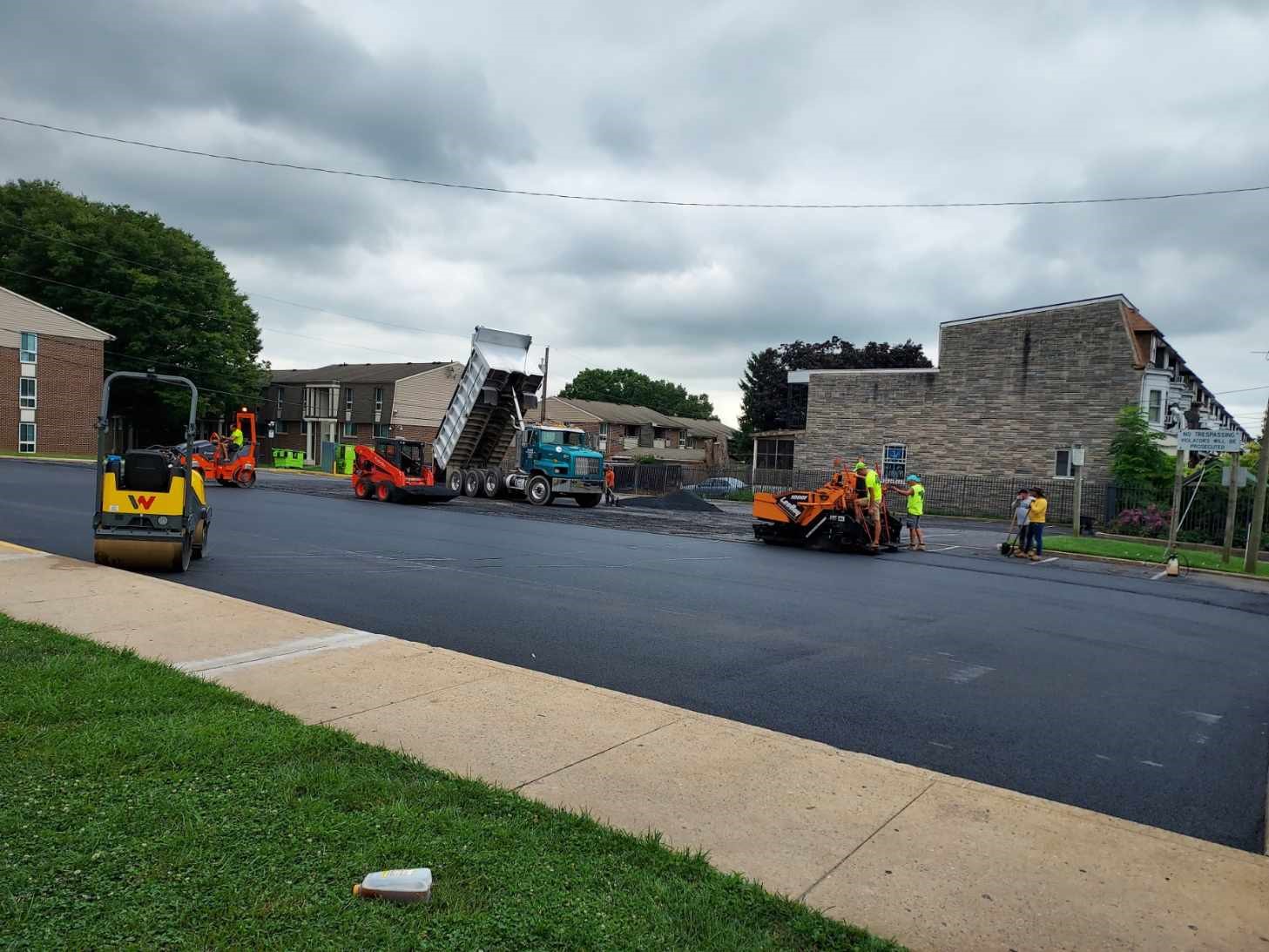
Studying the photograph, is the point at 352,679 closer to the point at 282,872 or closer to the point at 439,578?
the point at 282,872

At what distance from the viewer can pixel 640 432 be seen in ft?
269

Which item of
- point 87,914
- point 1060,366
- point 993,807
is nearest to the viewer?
point 87,914

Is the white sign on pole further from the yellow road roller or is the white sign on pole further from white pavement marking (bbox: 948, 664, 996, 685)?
the yellow road roller

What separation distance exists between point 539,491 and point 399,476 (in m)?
4.48

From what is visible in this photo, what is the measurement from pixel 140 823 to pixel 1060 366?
129 ft

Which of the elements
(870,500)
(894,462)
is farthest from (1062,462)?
(870,500)

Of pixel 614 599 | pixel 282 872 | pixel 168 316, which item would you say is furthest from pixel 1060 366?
pixel 168 316

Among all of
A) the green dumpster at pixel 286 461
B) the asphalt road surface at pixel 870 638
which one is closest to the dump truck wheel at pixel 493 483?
the asphalt road surface at pixel 870 638

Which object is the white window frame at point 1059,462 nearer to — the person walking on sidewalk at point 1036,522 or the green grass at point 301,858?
the person walking on sidewalk at point 1036,522

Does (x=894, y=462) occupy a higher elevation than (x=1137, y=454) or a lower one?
lower

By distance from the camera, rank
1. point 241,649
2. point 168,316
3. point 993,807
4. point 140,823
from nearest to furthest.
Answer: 1. point 140,823
2. point 993,807
3. point 241,649
4. point 168,316

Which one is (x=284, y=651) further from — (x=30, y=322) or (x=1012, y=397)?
(x=30, y=322)

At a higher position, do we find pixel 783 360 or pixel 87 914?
pixel 783 360

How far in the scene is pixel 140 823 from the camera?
3.87 meters
